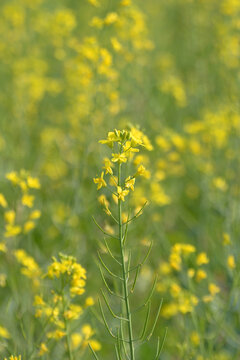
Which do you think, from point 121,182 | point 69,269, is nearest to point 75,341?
point 69,269

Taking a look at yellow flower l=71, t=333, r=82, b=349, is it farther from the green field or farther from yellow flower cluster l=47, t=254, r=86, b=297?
yellow flower cluster l=47, t=254, r=86, b=297

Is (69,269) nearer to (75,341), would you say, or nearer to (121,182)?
(121,182)

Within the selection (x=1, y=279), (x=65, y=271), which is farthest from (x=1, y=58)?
(x=65, y=271)

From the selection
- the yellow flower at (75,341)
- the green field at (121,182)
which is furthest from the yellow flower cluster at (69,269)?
the yellow flower at (75,341)

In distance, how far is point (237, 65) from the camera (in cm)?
475

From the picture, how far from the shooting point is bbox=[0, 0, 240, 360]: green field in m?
2.83

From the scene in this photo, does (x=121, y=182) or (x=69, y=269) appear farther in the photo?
(x=121, y=182)

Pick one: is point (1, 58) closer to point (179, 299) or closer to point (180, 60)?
point (180, 60)

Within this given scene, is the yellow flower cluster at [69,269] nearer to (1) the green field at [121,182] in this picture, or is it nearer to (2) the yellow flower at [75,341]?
(1) the green field at [121,182]

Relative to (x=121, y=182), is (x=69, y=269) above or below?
below

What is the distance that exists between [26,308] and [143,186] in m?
1.73

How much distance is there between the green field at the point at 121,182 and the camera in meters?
2.83

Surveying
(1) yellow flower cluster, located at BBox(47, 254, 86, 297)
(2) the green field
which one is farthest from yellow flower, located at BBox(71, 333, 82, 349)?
(1) yellow flower cluster, located at BBox(47, 254, 86, 297)

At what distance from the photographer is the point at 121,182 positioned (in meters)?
2.55
